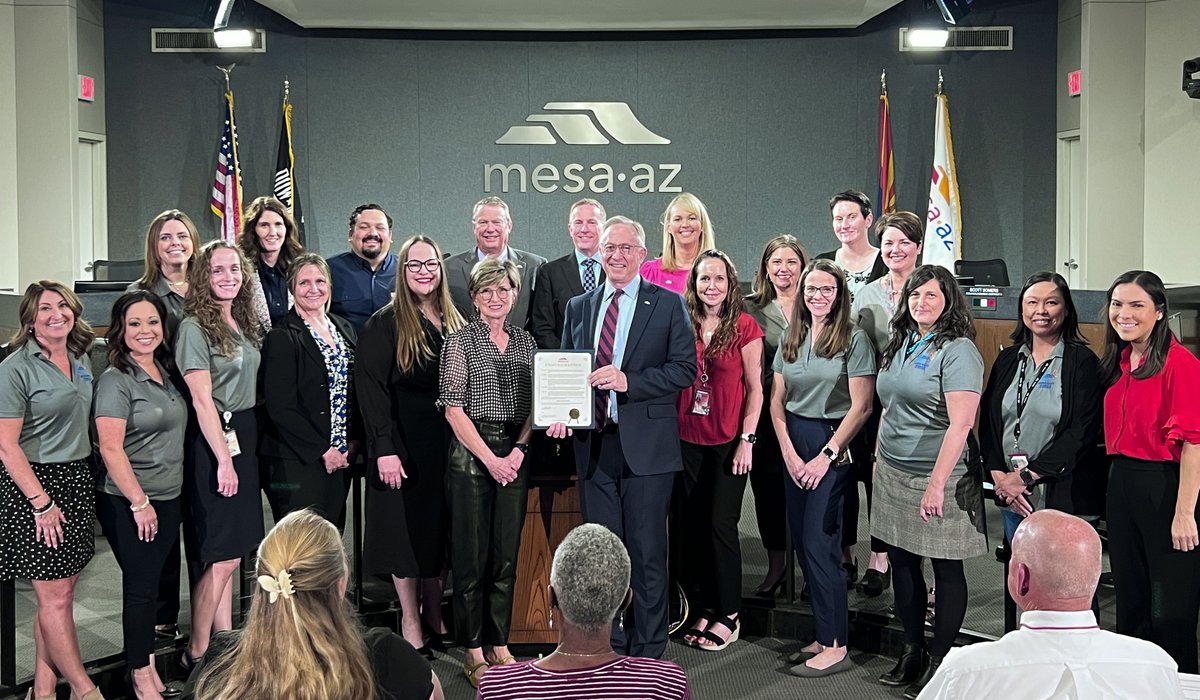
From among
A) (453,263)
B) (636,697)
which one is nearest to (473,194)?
Result: (453,263)

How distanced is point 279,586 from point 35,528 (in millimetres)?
1982

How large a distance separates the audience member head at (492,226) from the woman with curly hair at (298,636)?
113 inches

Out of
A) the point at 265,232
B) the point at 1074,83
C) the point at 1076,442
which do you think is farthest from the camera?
the point at 1074,83

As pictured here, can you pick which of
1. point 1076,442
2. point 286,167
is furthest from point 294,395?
point 286,167

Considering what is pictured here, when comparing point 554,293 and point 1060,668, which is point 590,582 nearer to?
point 1060,668

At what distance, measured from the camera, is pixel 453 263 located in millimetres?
4980

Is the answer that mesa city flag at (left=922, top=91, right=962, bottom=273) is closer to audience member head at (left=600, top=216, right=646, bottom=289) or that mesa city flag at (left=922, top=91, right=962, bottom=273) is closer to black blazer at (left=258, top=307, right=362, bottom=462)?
audience member head at (left=600, top=216, right=646, bottom=289)

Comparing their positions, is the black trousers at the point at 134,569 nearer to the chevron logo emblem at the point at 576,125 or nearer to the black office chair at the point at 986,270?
the black office chair at the point at 986,270

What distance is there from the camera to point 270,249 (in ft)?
15.1

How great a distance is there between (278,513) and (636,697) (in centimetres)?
253

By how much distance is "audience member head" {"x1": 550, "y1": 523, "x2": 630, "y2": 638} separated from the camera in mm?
2043

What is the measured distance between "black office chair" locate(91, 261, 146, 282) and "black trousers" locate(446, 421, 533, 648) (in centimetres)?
509

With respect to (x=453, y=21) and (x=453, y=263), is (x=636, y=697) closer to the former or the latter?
(x=453, y=263)

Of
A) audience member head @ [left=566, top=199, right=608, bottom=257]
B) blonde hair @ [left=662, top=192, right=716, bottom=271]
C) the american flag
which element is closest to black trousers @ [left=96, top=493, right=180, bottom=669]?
audience member head @ [left=566, top=199, right=608, bottom=257]
